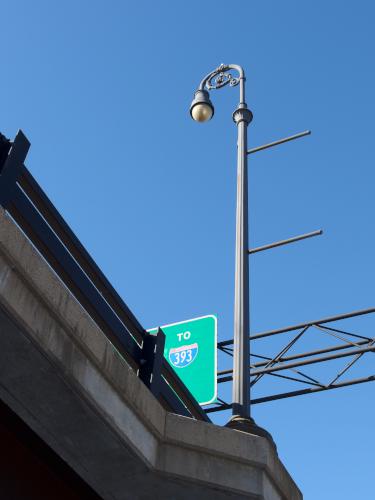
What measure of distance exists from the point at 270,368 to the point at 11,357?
31.4ft

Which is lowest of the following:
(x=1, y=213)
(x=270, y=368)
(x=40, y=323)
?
(x=40, y=323)

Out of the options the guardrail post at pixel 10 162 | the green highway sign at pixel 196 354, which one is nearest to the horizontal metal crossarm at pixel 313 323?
the green highway sign at pixel 196 354

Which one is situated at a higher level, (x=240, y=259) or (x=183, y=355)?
(x=240, y=259)

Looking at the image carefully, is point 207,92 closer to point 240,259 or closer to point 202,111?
point 202,111

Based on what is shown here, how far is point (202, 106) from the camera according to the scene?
1072cm

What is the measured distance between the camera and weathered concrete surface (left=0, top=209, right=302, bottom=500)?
4906mm

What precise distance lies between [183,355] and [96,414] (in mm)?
3737

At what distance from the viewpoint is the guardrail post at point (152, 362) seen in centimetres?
641

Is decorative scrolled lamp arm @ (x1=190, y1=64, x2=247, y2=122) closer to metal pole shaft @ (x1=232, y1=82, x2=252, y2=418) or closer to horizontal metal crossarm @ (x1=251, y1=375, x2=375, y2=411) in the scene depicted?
metal pole shaft @ (x1=232, y1=82, x2=252, y2=418)

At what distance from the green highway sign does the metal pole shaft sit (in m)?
0.98

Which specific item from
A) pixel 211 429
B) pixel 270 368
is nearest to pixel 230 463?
pixel 211 429

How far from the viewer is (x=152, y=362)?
6.53m

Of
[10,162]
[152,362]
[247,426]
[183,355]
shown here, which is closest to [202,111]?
[183,355]

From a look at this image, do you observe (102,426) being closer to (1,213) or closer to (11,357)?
(11,357)
